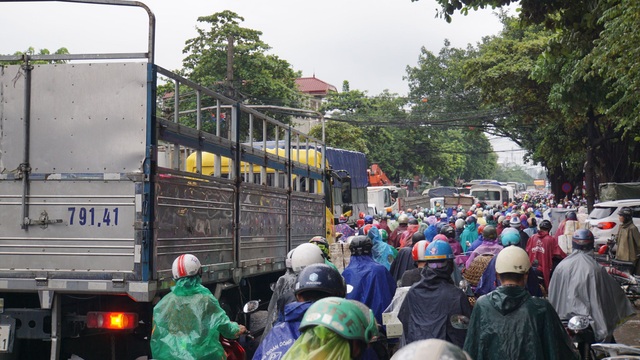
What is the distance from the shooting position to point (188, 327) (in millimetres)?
6141

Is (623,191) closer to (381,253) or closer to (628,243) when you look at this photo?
(628,243)

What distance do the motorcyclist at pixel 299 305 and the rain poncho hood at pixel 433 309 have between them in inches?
67.5

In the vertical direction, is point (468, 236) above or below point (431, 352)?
above

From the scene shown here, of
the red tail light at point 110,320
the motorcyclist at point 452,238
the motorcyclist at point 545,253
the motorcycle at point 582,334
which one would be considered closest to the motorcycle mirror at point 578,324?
the motorcycle at point 582,334

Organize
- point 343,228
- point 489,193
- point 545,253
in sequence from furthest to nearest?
point 489,193 → point 343,228 → point 545,253

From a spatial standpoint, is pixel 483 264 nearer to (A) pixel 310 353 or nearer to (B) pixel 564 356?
(B) pixel 564 356

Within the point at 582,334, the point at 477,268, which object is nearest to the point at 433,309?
the point at 582,334

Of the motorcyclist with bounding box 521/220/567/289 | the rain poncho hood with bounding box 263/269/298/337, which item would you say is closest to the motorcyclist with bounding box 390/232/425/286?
the rain poncho hood with bounding box 263/269/298/337

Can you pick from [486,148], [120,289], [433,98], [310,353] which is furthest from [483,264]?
[486,148]

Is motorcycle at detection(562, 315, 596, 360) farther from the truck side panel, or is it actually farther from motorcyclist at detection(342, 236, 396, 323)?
the truck side panel

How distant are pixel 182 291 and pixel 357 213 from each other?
2282 cm

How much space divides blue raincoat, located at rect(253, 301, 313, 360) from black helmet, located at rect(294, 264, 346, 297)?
10cm

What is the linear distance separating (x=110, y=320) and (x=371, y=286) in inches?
93.2

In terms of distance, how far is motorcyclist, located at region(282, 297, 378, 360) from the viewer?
3282mm
